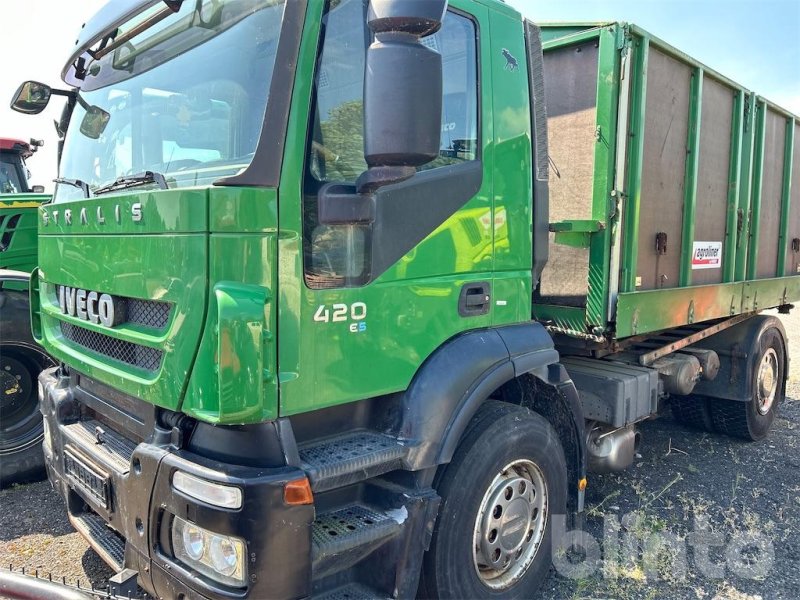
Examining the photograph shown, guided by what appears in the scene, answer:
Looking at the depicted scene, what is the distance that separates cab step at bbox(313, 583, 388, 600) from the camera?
2234 millimetres

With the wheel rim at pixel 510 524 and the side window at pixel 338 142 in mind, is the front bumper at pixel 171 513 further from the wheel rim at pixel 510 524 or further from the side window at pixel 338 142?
the wheel rim at pixel 510 524

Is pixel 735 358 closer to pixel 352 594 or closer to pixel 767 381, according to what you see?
pixel 767 381

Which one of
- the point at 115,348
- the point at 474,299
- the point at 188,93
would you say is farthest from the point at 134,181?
the point at 474,299

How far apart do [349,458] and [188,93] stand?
149 cm

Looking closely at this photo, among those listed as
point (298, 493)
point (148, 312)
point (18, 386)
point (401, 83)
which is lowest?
point (18, 386)

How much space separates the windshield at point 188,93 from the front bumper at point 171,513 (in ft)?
3.18

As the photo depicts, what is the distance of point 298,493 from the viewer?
2.00 meters

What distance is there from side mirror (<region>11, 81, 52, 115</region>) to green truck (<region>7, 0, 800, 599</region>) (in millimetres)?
21

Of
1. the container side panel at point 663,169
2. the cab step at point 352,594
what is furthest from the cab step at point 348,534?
the container side panel at point 663,169

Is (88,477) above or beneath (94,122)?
beneath

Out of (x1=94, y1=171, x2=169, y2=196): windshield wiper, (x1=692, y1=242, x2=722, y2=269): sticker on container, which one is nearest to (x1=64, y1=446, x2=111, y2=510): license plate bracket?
(x1=94, y1=171, x2=169, y2=196): windshield wiper

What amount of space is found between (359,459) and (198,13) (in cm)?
175

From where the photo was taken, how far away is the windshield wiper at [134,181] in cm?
225

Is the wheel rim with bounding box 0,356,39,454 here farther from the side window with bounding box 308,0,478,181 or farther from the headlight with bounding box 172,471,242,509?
the side window with bounding box 308,0,478,181
